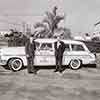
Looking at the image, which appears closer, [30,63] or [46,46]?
[30,63]

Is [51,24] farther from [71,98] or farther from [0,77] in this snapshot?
[71,98]

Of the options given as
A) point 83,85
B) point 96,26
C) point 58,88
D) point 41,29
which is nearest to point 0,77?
point 58,88

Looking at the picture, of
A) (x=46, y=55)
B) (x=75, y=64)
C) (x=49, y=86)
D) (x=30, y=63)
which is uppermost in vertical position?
(x=46, y=55)

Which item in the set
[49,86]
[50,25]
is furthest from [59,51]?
[50,25]

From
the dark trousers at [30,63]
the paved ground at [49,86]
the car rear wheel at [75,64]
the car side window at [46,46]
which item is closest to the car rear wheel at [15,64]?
the paved ground at [49,86]

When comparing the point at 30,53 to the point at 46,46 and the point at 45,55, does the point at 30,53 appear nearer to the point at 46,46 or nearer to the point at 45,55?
the point at 45,55

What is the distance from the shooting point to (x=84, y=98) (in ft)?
17.3

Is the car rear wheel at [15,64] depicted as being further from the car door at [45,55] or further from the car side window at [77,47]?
the car side window at [77,47]

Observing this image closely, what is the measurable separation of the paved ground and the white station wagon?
75 centimetres

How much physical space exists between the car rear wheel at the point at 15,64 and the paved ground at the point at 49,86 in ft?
1.43

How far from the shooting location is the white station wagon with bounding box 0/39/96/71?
28.7 ft

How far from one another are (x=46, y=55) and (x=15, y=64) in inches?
70.6

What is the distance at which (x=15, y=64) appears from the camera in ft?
28.9

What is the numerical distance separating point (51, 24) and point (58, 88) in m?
30.3
